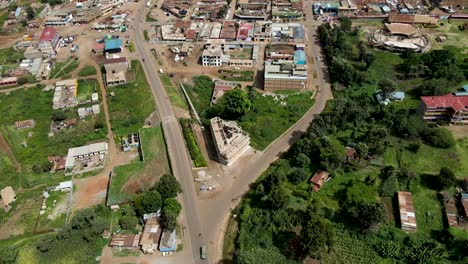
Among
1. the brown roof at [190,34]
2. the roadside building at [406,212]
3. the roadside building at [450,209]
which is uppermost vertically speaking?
the brown roof at [190,34]

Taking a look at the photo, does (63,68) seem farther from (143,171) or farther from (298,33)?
(298,33)

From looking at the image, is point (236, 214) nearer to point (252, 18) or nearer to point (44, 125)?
point (44, 125)

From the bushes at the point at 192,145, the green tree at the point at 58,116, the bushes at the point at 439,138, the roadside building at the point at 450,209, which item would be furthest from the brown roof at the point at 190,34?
the roadside building at the point at 450,209

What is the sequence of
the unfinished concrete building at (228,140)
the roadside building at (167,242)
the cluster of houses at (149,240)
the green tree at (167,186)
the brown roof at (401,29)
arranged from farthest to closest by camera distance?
the brown roof at (401,29) < the unfinished concrete building at (228,140) < the green tree at (167,186) < the cluster of houses at (149,240) < the roadside building at (167,242)

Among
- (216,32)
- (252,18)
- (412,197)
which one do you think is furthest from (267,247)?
(252,18)

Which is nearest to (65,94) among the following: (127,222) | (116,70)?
(116,70)

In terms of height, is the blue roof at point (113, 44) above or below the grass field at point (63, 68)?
above

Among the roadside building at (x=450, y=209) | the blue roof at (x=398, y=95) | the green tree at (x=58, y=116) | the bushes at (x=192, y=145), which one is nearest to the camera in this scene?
the roadside building at (x=450, y=209)

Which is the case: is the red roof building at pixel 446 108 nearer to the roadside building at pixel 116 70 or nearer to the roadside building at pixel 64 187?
the roadside building at pixel 116 70

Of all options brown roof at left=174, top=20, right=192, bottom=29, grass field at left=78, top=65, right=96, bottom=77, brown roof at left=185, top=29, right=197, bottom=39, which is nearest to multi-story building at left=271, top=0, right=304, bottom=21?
brown roof at left=185, top=29, right=197, bottom=39
